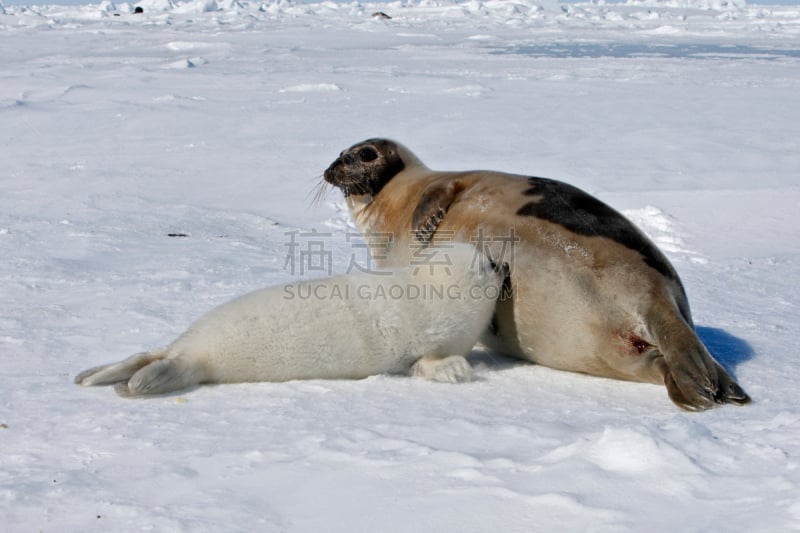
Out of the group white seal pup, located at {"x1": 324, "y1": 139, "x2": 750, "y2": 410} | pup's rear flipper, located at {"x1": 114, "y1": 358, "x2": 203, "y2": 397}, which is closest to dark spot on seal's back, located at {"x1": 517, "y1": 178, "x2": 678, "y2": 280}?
white seal pup, located at {"x1": 324, "y1": 139, "x2": 750, "y2": 410}

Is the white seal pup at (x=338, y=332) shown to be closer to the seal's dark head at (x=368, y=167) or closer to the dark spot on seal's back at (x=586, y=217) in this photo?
the dark spot on seal's back at (x=586, y=217)

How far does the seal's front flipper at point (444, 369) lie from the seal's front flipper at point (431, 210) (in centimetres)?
79

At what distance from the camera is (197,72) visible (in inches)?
500

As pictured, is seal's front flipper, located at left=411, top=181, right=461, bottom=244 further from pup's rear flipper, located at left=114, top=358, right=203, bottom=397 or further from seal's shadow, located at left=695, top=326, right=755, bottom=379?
pup's rear flipper, located at left=114, top=358, right=203, bottom=397

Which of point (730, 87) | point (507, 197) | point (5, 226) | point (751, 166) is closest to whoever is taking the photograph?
point (507, 197)

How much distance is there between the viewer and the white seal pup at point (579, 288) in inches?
99.4

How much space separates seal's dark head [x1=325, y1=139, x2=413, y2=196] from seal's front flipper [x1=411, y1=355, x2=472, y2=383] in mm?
1523

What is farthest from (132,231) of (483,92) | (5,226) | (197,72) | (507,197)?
(197,72)

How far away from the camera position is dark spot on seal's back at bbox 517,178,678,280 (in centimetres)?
287

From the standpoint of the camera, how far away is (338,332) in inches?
103

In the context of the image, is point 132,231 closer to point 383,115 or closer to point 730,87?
point 383,115

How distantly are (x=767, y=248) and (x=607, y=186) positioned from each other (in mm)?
1355

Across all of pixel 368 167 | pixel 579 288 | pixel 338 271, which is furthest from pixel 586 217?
pixel 338 271

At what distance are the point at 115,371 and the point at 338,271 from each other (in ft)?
6.06
